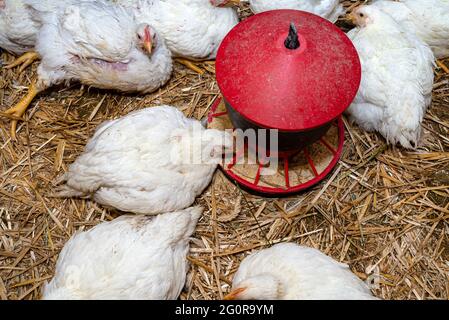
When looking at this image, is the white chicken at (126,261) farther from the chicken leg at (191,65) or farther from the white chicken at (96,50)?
Answer: the chicken leg at (191,65)

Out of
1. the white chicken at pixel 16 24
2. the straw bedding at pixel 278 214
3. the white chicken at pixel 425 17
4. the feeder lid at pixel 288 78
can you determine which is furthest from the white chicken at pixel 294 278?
the white chicken at pixel 16 24

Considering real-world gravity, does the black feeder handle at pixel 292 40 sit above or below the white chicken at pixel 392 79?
above

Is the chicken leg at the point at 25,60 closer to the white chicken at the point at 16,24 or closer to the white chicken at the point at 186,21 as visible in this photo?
the white chicken at the point at 16,24

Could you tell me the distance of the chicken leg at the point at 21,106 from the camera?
300cm

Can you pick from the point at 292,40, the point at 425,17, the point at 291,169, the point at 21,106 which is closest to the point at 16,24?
the point at 21,106

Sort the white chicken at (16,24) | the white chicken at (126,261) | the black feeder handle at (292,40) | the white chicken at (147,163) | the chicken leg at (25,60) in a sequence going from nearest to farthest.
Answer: the black feeder handle at (292,40), the white chicken at (126,261), the white chicken at (147,163), the white chicken at (16,24), the chicken leg at (25,60)

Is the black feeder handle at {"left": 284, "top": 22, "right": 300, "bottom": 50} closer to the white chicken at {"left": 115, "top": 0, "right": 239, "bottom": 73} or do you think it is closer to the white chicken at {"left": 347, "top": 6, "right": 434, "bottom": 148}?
the white chicken at {"left": 347, "top": 6, "right": 434, "bottom": 148}

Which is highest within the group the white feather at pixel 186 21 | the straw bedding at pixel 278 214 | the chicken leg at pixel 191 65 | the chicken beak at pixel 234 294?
the white feather at pixel 186 21

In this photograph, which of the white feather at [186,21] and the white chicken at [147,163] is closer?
the white chicken at [147,163]

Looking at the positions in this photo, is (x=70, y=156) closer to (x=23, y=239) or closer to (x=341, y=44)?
(x=23, y=239)

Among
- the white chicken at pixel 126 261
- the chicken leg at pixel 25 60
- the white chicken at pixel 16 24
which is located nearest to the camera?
the white chicken at pixel 126 261
